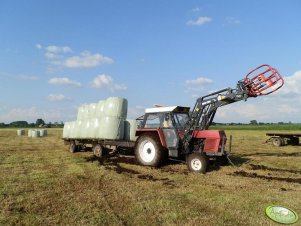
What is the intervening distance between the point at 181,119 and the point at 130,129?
3.49 meters

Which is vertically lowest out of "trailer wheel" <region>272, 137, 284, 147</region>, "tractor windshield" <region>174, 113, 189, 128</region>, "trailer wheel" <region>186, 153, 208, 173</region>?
"trailer wheel" <region>186, 153, 208, 173</region>

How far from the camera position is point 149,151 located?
13250 mm

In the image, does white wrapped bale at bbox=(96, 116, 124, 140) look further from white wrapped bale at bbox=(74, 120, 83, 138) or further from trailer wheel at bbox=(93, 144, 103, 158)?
white wrapped bale at bbox=(74, 120, 83, 138)

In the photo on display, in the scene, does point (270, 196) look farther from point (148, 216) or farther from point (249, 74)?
point (249, 74)

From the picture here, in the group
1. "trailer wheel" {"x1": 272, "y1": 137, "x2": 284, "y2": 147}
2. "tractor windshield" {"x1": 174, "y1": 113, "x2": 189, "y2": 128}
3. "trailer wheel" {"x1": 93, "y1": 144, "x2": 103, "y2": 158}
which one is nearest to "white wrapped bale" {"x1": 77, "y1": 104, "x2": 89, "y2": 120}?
"trailer wheel" {"x1": 93, "y1": 144, "x2": 103, "y2": 158}

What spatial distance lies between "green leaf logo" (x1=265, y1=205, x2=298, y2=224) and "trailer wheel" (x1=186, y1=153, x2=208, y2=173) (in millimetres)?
4381

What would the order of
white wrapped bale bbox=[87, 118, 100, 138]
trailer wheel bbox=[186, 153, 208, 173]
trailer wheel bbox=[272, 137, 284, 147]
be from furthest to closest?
trailer wheel bbox=[272, 137, 284, 147] → white wrapped bale bbox=[87, 118, 100, 138] → trailer wheel bbox=[186, 153, 208, 173]

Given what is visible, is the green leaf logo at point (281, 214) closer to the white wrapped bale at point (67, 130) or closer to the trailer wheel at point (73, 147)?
the trailer wheel at point (73, 147)

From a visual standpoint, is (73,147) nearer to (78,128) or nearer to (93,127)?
(78,128)

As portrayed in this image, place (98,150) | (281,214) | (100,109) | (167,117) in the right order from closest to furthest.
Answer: (281,214)
(167,117)
(98,150)
(100,109)

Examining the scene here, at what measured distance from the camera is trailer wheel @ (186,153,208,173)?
37.7 ft

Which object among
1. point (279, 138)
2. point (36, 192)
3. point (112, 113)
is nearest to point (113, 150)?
point (112, 113)

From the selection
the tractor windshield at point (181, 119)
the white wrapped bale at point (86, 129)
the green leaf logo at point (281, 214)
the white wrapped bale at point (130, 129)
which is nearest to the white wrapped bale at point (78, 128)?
the white wrapped bale at point (86, 129)

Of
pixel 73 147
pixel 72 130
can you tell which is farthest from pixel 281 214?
pixel 72 130
